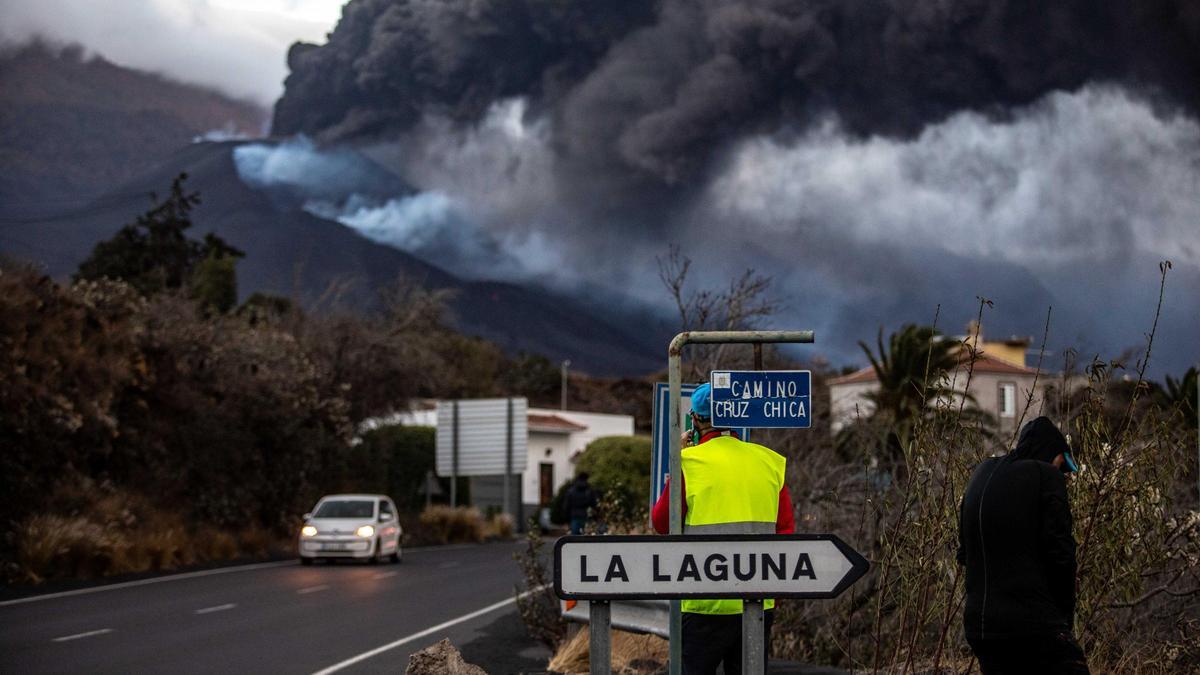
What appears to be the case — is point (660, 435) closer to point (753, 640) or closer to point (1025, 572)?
point (1025, 572)

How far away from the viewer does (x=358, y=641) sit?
595 inches

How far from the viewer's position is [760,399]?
20.7 ft

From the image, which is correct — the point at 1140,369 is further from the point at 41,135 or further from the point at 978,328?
the point at 41,135

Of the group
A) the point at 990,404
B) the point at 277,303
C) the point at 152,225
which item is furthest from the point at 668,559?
the point at 152,225

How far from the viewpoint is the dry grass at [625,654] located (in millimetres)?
11484

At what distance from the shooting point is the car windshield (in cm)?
3017

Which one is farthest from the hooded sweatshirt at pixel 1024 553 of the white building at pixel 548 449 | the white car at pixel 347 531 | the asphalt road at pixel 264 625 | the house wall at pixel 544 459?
the house wall at pixel 544 459

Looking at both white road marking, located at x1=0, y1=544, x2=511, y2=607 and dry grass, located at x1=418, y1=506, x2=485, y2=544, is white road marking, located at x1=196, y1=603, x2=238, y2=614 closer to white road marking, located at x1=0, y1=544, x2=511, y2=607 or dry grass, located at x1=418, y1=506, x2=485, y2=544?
white road marking, located at x1=0, y1=544, x2=511, y2=607

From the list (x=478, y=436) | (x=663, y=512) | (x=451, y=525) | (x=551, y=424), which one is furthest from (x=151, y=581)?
(x=551, y=424)

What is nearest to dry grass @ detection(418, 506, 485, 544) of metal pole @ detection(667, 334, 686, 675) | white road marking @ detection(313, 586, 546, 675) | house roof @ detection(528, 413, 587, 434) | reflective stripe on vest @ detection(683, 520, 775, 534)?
house roof @ detection(528, 413, 587, 434)

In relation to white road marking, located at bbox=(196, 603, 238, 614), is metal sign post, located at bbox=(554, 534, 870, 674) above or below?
above

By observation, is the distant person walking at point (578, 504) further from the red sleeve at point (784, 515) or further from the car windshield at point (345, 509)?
the red sleeve at point (784, 515)

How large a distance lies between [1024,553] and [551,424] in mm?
64849

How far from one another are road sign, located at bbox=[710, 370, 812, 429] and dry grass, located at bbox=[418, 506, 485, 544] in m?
37.8
